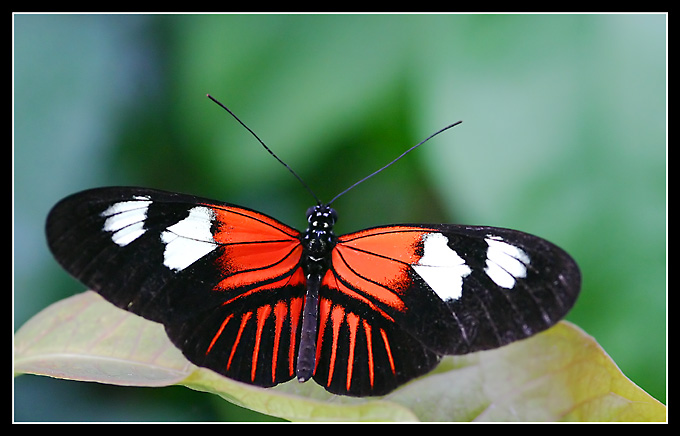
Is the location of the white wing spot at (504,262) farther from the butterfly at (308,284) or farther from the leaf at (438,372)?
the leaf at (438,372)

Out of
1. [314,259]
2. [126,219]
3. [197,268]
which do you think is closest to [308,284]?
[314,259]

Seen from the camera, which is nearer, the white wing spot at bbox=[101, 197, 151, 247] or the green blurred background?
the white wing spot at bbox=[101, 197, 151, 247]

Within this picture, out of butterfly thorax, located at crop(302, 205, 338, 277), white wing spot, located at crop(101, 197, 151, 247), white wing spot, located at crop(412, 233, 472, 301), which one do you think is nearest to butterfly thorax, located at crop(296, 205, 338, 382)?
butterfly thorax, located at crop(302, 205, 338, 277)

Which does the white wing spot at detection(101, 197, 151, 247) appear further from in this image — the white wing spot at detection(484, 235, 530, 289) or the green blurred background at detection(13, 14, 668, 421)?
the white wing spot at detection(484, 235, 530, 289)

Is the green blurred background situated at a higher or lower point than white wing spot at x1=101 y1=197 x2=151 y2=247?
higher

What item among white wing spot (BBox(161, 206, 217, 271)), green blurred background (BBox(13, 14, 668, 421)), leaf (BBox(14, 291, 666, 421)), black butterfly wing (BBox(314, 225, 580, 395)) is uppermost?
green blurred background (BBox(13, 14, 668, 421))
